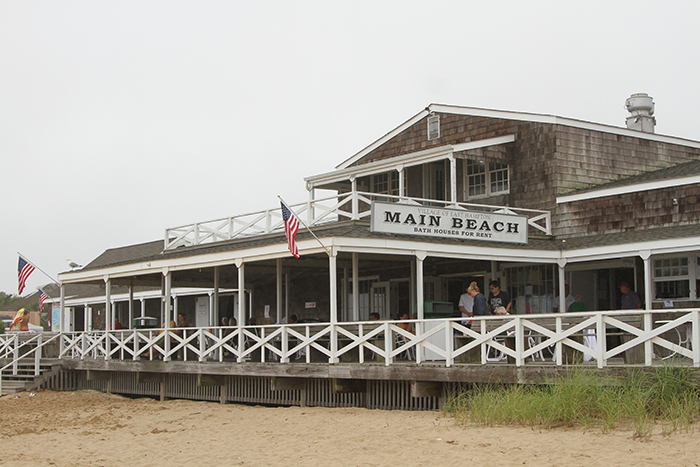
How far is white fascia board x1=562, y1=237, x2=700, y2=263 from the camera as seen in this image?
16.2 meters

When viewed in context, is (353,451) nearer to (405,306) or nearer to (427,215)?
(427,215)

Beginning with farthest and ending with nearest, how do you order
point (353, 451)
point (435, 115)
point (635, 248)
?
point (435, 115) < point (635, 248) < point (353, 451)

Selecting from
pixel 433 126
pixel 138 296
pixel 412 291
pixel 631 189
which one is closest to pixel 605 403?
pixel 631 189

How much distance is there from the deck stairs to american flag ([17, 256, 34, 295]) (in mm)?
2195

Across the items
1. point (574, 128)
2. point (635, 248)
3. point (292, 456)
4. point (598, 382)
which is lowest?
point (292, 456)

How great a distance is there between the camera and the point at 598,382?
36.7ft

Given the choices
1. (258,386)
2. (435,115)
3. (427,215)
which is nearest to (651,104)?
(435,115)

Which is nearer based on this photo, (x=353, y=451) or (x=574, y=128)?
(x=353, y=451)

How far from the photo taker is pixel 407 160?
69.4 ft

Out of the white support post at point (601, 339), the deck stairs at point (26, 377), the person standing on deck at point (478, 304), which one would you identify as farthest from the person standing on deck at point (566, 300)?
the deck stairs at point (26, 377)

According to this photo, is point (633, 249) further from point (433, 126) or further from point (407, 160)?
point (433, 126)

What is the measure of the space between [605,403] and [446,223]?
722 centimetres

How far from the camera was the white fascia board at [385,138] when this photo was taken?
79.2 feet

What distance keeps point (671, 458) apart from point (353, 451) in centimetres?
408
